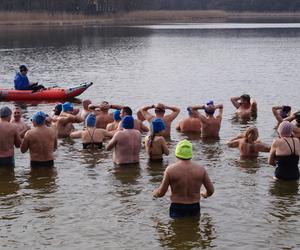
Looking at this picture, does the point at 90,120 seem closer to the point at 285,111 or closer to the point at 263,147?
the point at 263,147

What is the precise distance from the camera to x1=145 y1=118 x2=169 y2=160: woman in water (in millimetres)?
15578

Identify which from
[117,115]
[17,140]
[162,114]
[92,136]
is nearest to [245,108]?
[162,114]

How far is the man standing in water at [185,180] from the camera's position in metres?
10.9

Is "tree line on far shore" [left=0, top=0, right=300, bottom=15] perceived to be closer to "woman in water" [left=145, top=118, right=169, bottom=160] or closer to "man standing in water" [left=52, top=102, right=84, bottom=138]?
"man standing in water" [left=52, top=102, right=84, bottom=138]

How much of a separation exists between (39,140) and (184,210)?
5.16 meters

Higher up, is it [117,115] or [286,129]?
[286,129]

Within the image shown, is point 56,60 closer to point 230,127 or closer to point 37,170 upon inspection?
point 230,127

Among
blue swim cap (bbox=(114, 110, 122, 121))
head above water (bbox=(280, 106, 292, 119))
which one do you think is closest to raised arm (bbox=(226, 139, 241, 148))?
head above water (bbox=(280, 106, 292, 119))

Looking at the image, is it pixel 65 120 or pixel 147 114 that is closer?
pixel 147 114

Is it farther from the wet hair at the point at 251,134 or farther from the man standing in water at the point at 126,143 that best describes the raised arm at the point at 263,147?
the man standing in water at the point at 126,143

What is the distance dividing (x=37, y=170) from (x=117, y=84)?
2245cm

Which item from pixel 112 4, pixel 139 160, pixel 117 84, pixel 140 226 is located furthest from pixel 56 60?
pixel 112 4

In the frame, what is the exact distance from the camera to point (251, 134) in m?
16.5

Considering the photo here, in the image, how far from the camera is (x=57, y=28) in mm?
96250
